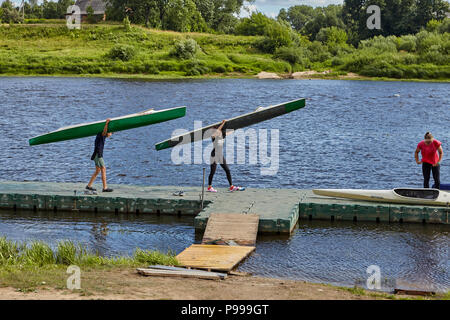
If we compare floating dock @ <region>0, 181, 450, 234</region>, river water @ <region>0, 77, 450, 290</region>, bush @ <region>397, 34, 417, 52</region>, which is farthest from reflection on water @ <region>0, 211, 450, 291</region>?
bush @ <region>397, 34, 417, 52</region>

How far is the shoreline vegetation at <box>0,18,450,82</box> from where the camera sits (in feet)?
319

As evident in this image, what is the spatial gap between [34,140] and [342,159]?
18912 millimetres

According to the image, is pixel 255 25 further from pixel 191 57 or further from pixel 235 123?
pixel 235 123

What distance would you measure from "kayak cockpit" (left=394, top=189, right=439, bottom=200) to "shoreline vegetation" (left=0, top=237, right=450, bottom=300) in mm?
7023

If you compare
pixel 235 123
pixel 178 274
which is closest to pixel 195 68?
pixel 235 123

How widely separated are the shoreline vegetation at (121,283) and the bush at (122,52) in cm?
8459

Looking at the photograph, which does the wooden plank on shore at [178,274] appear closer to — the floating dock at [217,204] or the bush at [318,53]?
the floating dock at [217,204]

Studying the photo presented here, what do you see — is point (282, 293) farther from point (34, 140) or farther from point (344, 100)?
point (344, 100)

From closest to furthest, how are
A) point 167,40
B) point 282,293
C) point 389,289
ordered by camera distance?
point 282,293
point 389,289
point 167,40

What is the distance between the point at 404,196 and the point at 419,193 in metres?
0.46

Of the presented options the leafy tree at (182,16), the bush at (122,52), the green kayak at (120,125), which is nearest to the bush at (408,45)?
the leafy tree at (182,16)

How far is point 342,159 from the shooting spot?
120 feet

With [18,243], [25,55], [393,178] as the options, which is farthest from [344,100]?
[18,243]
